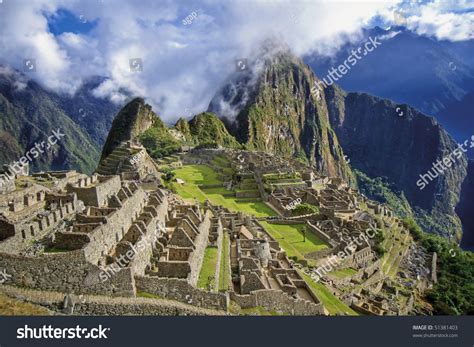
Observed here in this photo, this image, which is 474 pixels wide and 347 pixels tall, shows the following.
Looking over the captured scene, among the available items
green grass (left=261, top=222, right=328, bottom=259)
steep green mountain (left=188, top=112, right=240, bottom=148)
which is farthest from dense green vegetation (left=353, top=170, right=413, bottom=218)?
green grass (left=261, top=222, right=328, bottom=259)

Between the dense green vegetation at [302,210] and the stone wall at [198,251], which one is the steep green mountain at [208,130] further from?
the stone wall at [198,251]

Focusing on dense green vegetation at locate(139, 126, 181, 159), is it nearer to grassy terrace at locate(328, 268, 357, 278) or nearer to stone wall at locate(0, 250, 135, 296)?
grassy terrace at locate(328, 268, 357, 278)

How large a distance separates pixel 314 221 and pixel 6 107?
1832 inches

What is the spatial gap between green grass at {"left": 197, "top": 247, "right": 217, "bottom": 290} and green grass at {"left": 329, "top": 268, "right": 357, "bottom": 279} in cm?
1182

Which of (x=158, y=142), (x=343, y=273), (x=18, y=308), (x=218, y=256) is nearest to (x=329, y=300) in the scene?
(x=218, y=256)

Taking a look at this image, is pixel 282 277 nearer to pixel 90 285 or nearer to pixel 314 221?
pixel 90 285

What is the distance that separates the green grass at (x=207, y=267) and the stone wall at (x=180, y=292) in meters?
1.12

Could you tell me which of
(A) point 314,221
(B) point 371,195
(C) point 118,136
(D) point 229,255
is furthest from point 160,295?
(B) point 371,195

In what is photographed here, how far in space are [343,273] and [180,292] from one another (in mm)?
19106

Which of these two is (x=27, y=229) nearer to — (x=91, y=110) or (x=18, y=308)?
(x=18, y=308)

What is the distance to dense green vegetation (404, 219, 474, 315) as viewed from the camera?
37219 millimetres

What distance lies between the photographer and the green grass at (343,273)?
31.3m

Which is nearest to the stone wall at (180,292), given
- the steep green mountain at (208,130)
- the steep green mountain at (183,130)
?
the steep green mountain at (183,130)

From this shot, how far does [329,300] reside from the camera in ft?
80.0
